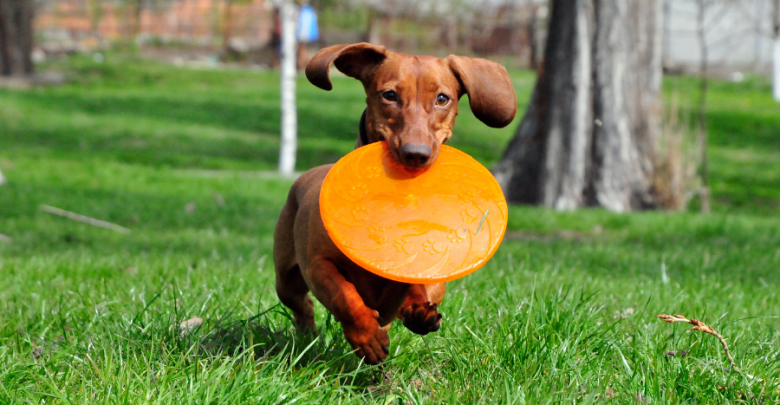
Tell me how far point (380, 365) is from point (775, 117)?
55.5 ft

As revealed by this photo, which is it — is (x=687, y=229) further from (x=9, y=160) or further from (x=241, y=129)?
(x=241, y=129)

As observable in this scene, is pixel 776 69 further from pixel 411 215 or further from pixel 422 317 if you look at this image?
pixel 422 317

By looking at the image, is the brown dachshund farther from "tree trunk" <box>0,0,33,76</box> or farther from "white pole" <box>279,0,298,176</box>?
"tree trunk" <box>0,0,33,76</box>

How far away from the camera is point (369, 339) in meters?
2.74

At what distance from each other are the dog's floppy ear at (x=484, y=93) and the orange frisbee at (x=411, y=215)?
0.19m

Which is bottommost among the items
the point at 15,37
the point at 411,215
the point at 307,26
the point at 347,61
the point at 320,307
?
the point at 320,307

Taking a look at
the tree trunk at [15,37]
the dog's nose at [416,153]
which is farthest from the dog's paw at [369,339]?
the tree trunk at [15,37]

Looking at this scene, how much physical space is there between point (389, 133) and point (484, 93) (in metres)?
0.42

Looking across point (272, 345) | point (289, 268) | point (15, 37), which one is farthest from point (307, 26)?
point (272, 345)

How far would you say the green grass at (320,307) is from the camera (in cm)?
276

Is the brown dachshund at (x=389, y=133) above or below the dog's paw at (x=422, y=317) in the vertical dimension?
above

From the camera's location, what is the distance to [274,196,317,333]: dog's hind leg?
11.3ft

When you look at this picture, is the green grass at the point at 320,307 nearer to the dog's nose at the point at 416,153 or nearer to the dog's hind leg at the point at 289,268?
the dog's hind leg at the point at 289,268

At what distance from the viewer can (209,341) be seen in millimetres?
3229
